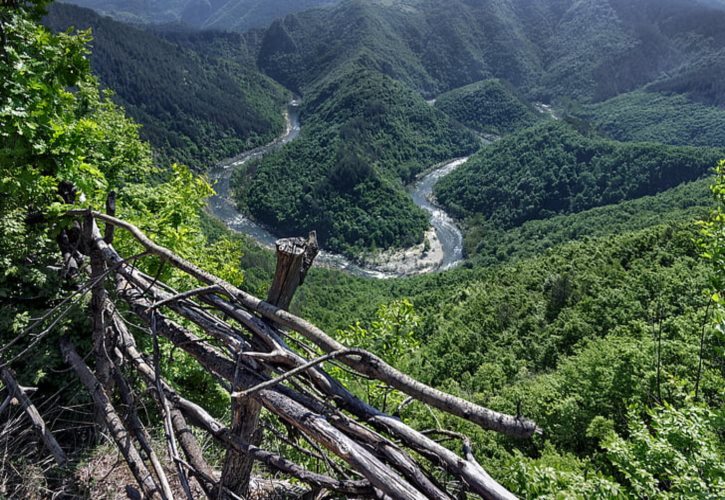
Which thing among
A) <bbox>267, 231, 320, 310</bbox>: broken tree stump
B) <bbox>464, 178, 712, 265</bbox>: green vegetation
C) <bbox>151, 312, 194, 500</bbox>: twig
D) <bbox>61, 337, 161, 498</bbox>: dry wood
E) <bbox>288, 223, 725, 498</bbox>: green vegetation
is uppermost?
<bbox>267, 231, 320, 310</bbox>: broken tree stump

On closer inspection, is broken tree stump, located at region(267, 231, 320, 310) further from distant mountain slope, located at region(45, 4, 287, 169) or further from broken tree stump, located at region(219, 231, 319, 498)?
distant mountain slope, located at region(45, 4, 287, 169)

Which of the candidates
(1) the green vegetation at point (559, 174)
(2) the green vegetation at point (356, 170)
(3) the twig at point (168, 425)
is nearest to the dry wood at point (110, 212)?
(3) the twig at point (168, 425)

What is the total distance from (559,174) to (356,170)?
6617 centimetres

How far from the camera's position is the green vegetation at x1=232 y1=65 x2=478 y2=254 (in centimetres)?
13550

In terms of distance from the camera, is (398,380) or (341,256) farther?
(341,256)

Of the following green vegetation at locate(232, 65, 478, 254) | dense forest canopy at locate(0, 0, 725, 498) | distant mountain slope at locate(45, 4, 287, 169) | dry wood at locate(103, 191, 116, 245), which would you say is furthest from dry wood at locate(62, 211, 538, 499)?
distant mountain slope at locate(45, 4, 287, 169)

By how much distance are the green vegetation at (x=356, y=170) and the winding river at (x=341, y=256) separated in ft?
12.9

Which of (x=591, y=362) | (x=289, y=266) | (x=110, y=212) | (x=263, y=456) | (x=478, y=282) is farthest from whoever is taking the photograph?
(x=478, y=282)

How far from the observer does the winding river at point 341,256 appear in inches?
4855

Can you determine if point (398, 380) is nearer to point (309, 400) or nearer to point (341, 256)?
point (309, 400)

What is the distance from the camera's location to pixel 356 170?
5910 inches

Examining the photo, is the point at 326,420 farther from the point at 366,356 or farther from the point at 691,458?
the point at 691,458

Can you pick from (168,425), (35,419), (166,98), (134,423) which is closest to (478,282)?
(134,423)

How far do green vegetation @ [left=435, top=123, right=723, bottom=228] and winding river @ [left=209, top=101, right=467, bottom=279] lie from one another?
656 cm
